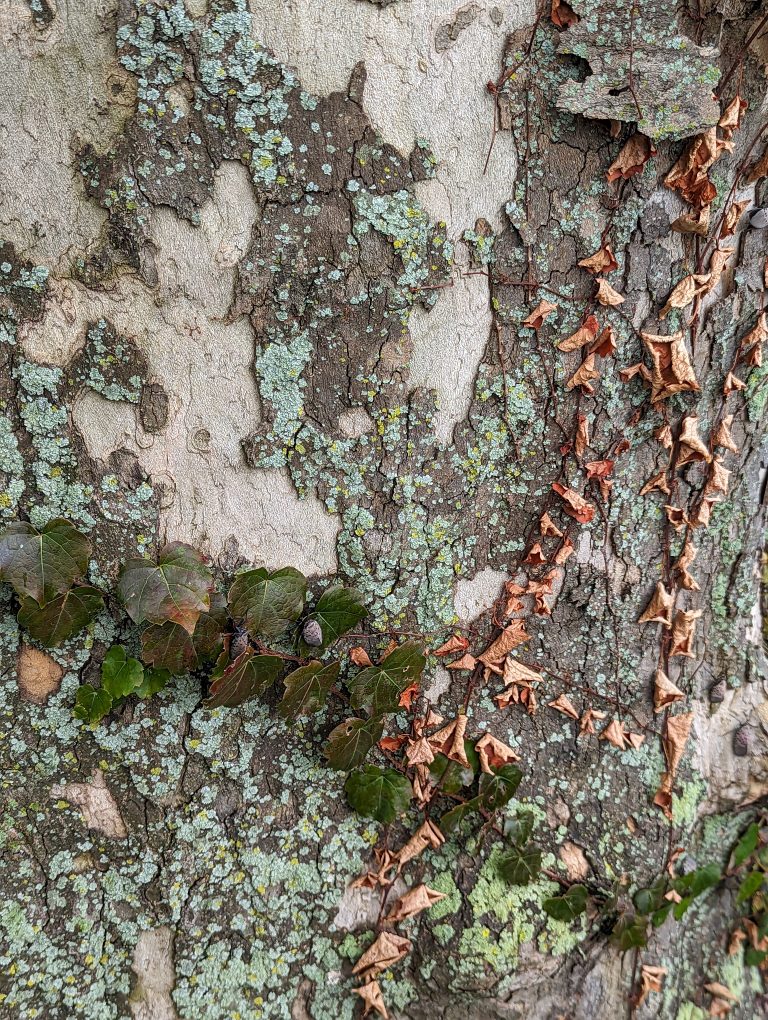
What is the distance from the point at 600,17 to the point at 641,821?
1903 mm

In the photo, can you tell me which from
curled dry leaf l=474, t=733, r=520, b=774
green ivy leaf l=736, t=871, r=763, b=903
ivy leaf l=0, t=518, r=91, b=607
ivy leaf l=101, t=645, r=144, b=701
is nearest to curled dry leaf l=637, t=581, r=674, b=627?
curled dry leaf l=474, t=733, r=520, b=774

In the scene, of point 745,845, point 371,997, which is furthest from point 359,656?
point 745,845

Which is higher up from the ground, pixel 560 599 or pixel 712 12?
pixel 712 12

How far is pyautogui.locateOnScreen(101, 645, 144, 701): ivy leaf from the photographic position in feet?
4.34

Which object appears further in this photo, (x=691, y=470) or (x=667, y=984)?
(x=667, y=984)

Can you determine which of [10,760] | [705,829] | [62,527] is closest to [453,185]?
[62,527]

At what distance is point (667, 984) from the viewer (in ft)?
6.19

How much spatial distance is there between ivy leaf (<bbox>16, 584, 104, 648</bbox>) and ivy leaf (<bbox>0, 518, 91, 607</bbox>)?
0.02 m

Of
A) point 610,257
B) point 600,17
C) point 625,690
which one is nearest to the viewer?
point 600,17

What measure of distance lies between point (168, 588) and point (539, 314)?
0.97m

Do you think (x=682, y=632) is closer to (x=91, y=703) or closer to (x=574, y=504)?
(x=574, y=504)

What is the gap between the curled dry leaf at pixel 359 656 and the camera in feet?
4.76

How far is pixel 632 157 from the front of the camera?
4.24 feet

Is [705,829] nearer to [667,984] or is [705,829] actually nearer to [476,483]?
[667,984]
